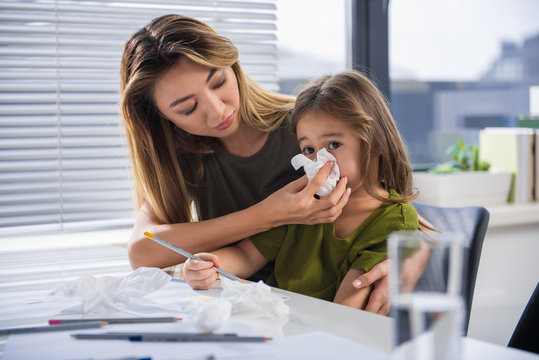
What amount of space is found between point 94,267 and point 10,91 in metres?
1.09

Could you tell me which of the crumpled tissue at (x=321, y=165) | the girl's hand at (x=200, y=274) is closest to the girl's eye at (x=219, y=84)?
the crumpled tissue at (x=321, y=165)

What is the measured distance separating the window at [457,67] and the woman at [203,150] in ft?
4.88

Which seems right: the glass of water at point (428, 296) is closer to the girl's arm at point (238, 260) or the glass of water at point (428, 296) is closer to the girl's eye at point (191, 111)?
the girl's arm at point (238, 260)

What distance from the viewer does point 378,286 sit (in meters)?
1.21

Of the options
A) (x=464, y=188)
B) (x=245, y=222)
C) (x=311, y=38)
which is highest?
(x=311, y=38)

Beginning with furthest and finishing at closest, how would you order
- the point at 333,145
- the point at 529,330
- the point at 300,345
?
the point at 333,145 < the point at 529,330 < the point at 300,345

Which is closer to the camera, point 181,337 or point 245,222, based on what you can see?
point 181,337

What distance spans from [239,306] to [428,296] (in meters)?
0.45

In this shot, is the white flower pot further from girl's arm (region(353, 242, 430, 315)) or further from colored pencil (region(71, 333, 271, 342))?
colored pencil (region(71, 333, 271, 342))

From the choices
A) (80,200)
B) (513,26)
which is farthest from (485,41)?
(80,200)

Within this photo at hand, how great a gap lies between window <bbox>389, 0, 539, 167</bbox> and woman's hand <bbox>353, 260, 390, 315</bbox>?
1908mm

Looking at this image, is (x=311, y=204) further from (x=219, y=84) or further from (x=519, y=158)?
(x=519, y=158)

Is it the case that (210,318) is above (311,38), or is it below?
below

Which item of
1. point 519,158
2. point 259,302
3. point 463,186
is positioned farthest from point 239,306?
point 519,158
